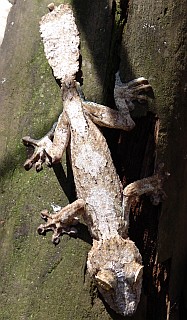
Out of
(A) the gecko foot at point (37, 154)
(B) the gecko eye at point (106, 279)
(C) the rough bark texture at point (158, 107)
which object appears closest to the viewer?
(B) the gecko eye at point (106, 279)

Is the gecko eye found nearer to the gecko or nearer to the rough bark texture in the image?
the gecko

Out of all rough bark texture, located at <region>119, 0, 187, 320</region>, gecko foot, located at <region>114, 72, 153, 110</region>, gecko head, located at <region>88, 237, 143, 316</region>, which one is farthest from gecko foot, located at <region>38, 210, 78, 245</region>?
gecko foot, located at <region>114, 72, 153, 110</region>

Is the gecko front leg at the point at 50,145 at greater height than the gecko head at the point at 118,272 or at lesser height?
greater

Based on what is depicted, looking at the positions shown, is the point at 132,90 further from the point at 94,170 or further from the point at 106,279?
the point at 106,279

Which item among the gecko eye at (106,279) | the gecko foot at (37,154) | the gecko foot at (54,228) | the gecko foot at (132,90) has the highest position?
the gecko foot at (132,90)

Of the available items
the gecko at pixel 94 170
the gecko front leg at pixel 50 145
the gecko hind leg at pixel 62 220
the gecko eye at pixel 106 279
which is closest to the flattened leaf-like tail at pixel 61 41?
the gecko at pixel 94 170

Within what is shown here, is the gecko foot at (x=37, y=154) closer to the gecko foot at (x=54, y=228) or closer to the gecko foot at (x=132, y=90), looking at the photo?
the gecko foot at (x=54, y=228)

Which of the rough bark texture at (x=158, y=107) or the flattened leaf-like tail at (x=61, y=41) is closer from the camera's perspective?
the rough bark texture at (x=158, y=107)

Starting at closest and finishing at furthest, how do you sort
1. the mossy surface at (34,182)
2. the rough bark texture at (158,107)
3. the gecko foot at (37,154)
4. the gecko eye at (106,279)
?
the gecko eye at (106,279) → the mossy surface at (34,182) → the rough bark texture at (158,107) → the gecko foot at (37,154)

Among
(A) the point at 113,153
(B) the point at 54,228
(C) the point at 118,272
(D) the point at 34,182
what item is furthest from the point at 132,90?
(C) the point at 118,272
